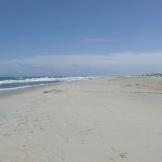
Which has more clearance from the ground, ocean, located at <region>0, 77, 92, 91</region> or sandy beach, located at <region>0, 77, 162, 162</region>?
sandy beach, located at <region>0, 77, 162, 162</region>

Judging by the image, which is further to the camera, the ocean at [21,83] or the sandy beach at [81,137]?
the ocean at [21,83]

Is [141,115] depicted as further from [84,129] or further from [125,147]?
[125,147]

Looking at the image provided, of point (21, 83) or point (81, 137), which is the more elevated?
point (81, 137)

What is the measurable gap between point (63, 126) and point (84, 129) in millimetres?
736

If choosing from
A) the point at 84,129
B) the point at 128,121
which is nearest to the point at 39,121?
the point at 84,129

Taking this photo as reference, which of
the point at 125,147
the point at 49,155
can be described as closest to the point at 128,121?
the point at 125,147

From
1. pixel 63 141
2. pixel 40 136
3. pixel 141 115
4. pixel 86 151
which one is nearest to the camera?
pixel 86 151

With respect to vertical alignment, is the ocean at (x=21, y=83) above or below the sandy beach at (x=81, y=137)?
below

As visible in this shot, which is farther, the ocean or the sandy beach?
the ocean

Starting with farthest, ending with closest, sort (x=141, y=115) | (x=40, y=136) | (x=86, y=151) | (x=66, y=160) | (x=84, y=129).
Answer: (x=141, y=115)
(x=84, y=129)
(x=40, y=136)
(x=86, y=151)
(x=66, y=160)

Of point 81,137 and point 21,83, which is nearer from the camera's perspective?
point 81,137

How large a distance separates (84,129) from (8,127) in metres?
2.12

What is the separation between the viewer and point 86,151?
266 inches

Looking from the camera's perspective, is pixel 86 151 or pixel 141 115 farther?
pixel 141 115
